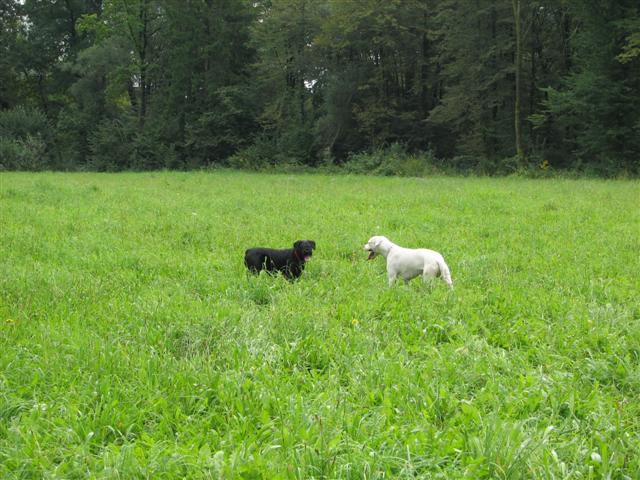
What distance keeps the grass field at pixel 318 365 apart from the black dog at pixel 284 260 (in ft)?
0.83

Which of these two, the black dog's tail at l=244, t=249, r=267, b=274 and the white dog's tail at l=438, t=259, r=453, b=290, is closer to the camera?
the white dog's tail at l=438, t=259, r=453, b=290

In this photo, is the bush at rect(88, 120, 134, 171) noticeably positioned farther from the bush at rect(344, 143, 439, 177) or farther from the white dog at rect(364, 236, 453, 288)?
the white dog at rect(364, 236, 453, 288)

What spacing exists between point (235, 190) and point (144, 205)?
5.00 meters

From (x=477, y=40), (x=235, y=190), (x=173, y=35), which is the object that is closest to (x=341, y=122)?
(x=477, y=40)

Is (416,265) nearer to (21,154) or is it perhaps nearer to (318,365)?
(318,365)

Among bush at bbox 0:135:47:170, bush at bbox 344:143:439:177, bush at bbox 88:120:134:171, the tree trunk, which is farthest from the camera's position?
bush at bbox 88:120:134:171

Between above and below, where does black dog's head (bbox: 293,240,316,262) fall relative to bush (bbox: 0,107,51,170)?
below

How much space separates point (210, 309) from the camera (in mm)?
4863

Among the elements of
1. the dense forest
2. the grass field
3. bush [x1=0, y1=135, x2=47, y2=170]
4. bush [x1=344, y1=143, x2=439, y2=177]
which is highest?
the dense forest

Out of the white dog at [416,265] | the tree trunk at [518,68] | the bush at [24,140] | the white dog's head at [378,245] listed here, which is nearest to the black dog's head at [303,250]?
the white dog's head at [378,245]

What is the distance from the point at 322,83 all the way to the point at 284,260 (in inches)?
1322

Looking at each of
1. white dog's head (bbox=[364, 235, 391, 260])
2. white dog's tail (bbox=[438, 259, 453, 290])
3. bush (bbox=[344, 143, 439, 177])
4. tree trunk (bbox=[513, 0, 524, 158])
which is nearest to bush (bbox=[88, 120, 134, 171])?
bush (bbox=[344, 143, 439, 177])

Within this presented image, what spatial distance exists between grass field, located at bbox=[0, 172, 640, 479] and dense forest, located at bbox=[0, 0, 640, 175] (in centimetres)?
2160

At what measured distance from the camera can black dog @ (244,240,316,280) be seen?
6406 mm
